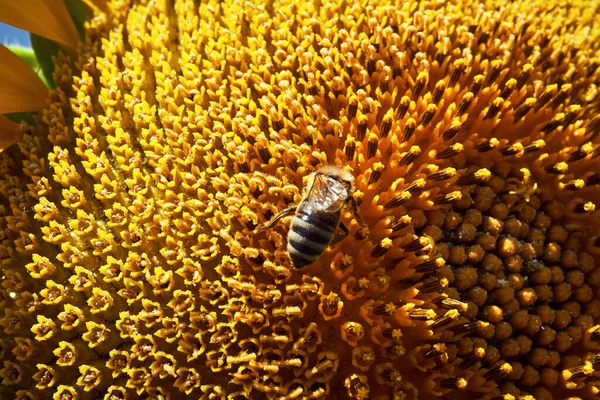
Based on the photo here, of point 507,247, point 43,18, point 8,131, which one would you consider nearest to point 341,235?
point 507,247

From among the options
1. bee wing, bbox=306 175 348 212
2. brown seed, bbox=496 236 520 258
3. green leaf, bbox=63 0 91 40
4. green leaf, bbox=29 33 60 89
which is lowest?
bee wing, bbox=306 175 348 212

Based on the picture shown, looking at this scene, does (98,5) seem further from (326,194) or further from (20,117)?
(326,194)

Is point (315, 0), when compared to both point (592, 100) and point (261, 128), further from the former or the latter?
point (592, 100)

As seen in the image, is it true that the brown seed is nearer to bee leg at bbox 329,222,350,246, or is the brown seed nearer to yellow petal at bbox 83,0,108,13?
bee leg at bbox 329,222,350,246

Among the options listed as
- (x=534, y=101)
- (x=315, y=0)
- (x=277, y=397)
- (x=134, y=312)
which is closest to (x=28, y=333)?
(x=134, y=312)

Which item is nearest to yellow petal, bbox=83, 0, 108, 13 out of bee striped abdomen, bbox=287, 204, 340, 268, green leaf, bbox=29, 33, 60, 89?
green leaf, bbox=29, 33, 60, 89

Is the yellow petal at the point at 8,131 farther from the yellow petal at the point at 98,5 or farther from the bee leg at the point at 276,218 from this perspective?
the bee leg at the point at 276,218

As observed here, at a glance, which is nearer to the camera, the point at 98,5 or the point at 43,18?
the point at 43,18
